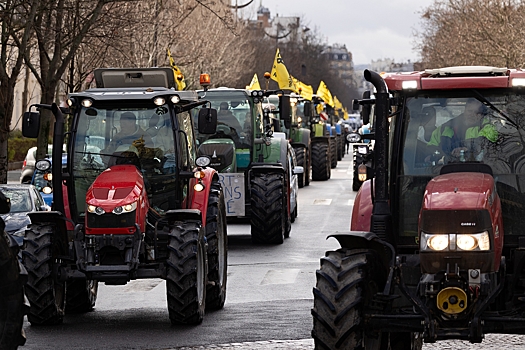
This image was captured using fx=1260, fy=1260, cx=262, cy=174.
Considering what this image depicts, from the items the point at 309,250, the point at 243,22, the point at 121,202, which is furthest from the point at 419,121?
the point at 243,22

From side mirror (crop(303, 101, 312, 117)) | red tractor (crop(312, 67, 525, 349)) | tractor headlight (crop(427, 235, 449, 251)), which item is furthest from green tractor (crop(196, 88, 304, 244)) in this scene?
side mirror (crop(303, 101, 312, 117))

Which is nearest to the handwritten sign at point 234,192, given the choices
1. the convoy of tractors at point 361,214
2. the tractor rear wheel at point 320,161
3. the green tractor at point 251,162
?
the green tractor at point 251,162

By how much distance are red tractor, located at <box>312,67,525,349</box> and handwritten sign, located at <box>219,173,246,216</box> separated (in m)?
8.90

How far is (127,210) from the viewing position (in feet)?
37.4

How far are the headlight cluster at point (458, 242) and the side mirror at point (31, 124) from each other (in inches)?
200

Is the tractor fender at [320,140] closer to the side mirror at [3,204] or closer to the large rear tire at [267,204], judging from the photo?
the large rear tire at [267,204]

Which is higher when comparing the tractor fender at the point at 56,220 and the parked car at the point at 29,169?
the tractor fender at the point at 56,220

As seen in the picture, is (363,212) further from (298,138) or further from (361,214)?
(298,138)

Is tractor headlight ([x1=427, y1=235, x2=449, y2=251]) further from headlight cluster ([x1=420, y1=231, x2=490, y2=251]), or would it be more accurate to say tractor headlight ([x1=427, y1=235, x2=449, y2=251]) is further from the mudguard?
the mudguard

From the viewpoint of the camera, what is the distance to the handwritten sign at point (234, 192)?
18906 mm

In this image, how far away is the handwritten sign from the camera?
18.9m

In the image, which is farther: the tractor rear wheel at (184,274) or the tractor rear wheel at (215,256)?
the tractor rear wheel at (215,256)

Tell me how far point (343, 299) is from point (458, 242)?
800mm

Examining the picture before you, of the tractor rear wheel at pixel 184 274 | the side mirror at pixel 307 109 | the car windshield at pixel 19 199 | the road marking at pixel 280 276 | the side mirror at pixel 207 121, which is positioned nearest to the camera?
the tractor rear wheel at pixel 184 274
